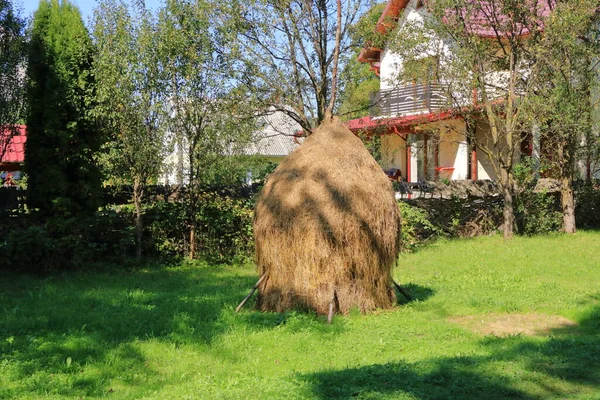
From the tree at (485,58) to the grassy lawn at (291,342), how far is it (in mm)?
7902

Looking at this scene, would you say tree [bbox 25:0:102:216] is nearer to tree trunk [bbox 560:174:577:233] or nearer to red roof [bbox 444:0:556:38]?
red roof [bbox 444:0:556:38]

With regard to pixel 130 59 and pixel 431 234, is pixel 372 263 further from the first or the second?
pixel 431 234

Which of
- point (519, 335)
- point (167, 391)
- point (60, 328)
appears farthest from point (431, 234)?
point (167, 391)

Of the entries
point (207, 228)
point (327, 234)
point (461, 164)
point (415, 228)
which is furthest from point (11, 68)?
point (461, 164)

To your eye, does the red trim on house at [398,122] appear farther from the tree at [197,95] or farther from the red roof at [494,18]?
the tree at [197,95]

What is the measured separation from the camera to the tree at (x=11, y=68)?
15695 millimetres

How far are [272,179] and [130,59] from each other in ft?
21.7

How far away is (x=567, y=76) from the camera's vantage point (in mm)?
20781

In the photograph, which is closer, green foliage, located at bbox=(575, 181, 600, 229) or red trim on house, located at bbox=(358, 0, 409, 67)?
green foliage, located at bbox=(575, 181, 600, 229)

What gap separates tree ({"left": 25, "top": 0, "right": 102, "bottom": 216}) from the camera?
15.5 metres

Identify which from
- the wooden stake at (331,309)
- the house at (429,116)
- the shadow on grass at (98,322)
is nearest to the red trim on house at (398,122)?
the house at (429,116)

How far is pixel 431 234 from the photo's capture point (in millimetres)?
21000

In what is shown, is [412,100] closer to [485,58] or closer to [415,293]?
[485,58]

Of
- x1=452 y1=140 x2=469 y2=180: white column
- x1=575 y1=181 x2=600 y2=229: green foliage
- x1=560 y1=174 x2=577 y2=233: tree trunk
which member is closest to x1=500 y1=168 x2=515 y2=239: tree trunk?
x1=560 y1=174 x2=577 y2=233: tree trunk
